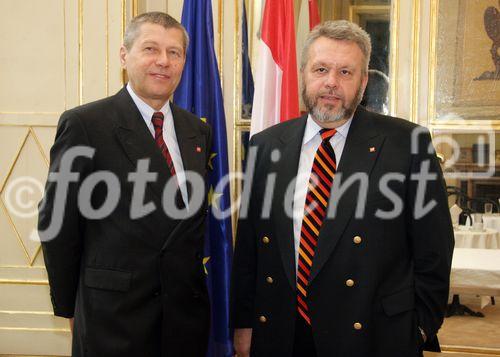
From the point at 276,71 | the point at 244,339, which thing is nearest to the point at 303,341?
the point at 244,339

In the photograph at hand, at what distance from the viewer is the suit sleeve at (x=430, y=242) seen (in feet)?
5.56

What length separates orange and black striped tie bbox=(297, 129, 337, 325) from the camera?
1720mm

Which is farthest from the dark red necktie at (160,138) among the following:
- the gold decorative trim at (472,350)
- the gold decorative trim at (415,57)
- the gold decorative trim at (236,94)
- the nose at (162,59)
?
the gold decorative trim at (472,350)

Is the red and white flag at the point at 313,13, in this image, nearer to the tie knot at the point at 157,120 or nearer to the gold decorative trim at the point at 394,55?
the gold decorative trim at the point at 394,55

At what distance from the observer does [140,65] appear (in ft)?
6.53

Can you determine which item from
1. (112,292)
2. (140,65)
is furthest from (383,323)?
(140,65)

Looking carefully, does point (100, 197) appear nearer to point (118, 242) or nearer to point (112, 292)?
point (118, 242)

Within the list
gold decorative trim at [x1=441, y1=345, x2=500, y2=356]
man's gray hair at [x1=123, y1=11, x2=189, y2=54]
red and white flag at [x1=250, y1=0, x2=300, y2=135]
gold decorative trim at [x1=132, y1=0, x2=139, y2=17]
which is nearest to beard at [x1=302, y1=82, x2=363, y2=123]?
man's gray hair at [x1=123, y1=11, x2=189, y2=54]

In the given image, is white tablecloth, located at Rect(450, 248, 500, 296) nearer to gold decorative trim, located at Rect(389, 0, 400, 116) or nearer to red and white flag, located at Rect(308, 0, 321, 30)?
gold decorative trim, located at Rect(389, 0, 400, 116)

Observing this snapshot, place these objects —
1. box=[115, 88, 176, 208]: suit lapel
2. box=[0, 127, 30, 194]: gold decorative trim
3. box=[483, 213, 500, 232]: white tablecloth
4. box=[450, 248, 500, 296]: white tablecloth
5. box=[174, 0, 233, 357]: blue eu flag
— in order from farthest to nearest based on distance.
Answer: box=[0, 127, 30, 194]: gold decorative trim, box=[483, 213, 500, 232]: white tablecloth, box=[174, 0, 233, 357]: blue eu flag, box=[450, 248, 500, 296]: white tablecloth, box=[115, 88, 176, 208]: suit lapel

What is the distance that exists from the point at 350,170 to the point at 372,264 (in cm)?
29

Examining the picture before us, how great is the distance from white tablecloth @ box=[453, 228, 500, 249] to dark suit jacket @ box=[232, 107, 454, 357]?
172 cm

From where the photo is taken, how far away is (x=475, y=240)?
3.35 m

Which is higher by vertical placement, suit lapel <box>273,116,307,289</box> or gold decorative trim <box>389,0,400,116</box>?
gold decorative trim <box>389,0,400,116</box>
